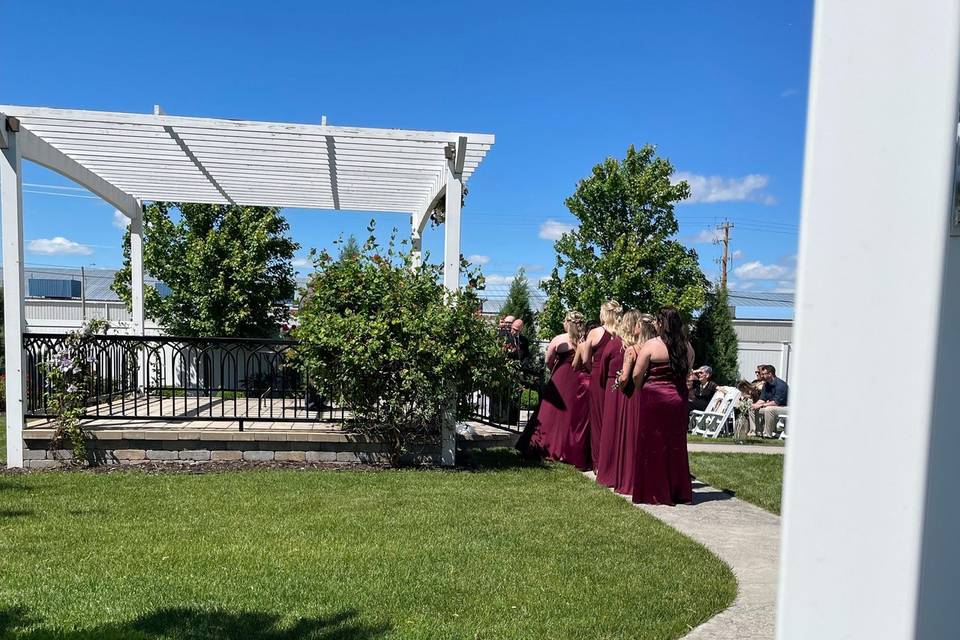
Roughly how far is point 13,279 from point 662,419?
652 centimetres

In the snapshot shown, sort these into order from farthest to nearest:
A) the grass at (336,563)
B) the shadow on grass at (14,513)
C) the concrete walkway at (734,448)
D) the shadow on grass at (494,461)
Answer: the concrete walkway at (734,448)
the shadow on grass at (494,461)
the shadow on grass at (14,513)
the grass at (336,563)

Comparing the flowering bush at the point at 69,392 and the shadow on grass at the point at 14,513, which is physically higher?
the flowering bush at the point at 69,392

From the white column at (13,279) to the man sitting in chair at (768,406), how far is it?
35.7ft

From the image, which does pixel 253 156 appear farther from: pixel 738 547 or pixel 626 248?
pixel 626 248

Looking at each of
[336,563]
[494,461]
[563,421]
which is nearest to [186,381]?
[494,461]

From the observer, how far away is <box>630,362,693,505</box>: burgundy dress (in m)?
5.93

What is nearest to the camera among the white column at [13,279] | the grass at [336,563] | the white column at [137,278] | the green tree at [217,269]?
the grass at [336,563]

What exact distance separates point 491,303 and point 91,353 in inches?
1539

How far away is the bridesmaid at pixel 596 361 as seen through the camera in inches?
294

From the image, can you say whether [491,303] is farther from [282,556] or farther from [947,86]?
[947,86]

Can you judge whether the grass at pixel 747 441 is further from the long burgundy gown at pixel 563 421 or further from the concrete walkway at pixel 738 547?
the concrete walkway at pixel 738 547

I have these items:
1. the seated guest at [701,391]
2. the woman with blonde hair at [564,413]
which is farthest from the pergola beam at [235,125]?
the seated guest at [701,391]

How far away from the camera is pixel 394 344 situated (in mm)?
6938

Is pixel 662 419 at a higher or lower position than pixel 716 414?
higher
